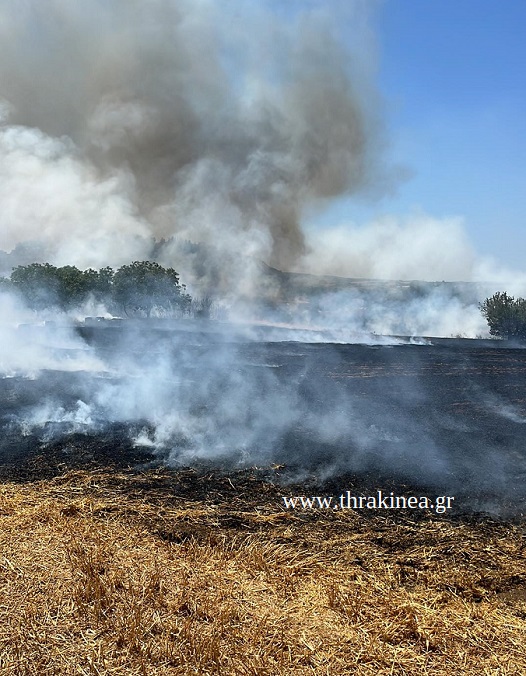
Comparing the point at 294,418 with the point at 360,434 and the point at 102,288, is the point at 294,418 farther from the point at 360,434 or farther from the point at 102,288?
the point at 102,288

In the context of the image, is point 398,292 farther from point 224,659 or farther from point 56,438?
point 224,659

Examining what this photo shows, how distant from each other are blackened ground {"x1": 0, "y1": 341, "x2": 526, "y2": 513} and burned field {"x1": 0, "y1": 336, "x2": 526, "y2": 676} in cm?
6

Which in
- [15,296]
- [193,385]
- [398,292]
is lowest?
[193,385]

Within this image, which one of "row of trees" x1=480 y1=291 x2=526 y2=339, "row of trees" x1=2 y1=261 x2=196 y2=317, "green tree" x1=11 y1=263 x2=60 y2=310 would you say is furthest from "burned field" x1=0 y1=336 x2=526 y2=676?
"row of trees" x1=480 y1=291 x2=526 y2=339

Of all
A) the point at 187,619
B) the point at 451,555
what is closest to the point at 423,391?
the point at 451,555

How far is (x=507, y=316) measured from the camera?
40156 millimetres

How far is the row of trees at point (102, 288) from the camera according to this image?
129 feet

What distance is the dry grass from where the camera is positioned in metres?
2.94

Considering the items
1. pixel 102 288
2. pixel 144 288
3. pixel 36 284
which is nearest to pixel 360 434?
pixel 144 288

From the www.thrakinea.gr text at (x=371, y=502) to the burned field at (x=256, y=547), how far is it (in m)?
0.15

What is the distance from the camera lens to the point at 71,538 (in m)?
4.42

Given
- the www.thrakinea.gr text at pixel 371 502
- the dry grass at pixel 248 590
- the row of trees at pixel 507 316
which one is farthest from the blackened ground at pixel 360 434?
the row of trees at pixel 507 316

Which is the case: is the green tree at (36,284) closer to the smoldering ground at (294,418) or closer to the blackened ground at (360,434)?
the smoldering ground at (294,418)

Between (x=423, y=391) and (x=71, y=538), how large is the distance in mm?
11863
